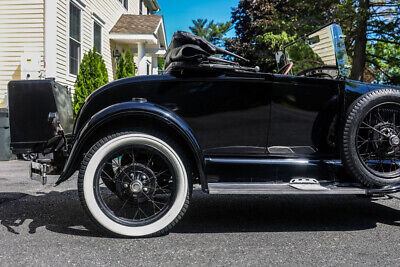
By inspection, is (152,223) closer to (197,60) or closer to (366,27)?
(197,60)

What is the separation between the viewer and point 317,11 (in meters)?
14.3

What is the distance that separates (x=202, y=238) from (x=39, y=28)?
7893 millimetres

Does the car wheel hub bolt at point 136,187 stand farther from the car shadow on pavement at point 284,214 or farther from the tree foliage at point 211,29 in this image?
the tree foliage at point 211,29

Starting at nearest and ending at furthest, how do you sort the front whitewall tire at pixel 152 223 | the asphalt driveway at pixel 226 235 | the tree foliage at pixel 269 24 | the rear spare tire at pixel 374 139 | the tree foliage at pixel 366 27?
the asphalt driveway at pixel 226 235 < the front whitewall tire at pixel 152 223 < the rear spare tire at pixel 374 139 < the tree foliage at pixel 366 27 < the tree foliage at pixel 269 24

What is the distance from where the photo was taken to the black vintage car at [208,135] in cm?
270

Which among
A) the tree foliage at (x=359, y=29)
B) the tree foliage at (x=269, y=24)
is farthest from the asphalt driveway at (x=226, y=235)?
the tree foliage at (x=359, y=29)

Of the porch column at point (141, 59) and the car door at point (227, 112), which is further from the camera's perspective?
the porch column at point (141, 59)

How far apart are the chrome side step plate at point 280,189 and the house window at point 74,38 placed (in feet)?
27.4

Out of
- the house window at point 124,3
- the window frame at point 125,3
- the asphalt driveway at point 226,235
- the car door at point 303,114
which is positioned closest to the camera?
the asphalt driveway at point 226,235

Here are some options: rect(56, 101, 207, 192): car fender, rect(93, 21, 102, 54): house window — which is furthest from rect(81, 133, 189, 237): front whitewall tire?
rect(93, 21, 102, 54): house window

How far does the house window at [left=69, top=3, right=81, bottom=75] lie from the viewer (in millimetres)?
9898

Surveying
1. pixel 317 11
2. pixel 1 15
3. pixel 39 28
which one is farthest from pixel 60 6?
pixel 317 11

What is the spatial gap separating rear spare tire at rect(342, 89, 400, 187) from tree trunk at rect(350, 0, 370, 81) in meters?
9.44

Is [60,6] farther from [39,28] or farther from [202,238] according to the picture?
[202,238]
